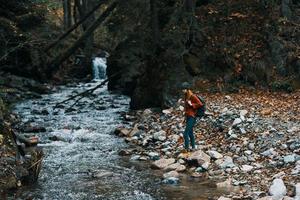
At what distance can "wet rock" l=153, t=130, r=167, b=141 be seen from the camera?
1546 centimetres

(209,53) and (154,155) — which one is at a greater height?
(209,53)

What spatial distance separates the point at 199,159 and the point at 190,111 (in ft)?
5.05

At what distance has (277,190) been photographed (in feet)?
31.7

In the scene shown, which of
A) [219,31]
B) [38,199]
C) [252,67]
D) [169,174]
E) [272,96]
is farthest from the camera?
[219,31]

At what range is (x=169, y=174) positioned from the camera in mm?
11977

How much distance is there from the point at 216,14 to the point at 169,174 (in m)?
11.6

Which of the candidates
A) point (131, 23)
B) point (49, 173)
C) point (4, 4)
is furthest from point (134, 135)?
point (4, 4)

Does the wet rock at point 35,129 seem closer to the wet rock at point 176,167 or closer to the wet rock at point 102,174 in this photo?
the wet rock at point 102,174

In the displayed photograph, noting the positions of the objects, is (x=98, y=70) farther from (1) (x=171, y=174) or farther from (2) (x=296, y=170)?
(2) (x=296, y=170)

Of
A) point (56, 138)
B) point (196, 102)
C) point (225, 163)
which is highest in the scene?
point (196, 102)

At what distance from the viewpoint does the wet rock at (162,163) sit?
12820 millimetres

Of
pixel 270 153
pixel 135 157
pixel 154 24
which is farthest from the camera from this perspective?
pixel 154 24

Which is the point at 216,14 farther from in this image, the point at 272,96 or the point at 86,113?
the point at 86,113

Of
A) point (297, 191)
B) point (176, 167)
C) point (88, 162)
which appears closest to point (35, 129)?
point (88, 162)
